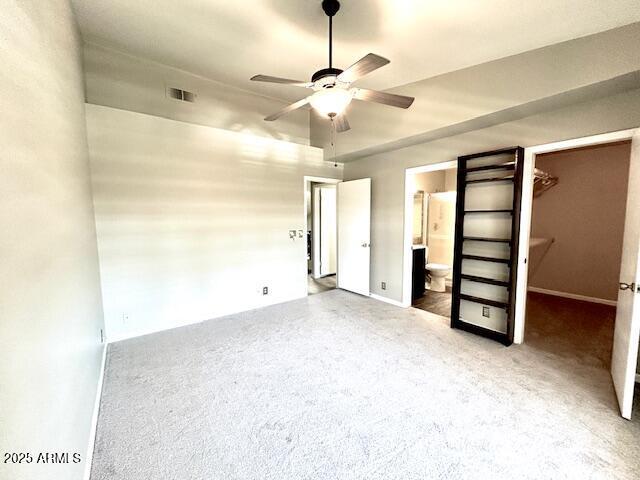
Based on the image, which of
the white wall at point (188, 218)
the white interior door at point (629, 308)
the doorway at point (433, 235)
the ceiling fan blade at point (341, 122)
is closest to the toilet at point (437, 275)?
the doorway at point (433, 235)

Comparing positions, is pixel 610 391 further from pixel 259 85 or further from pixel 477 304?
pixel 259 85

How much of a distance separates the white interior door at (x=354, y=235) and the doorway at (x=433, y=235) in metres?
0.83

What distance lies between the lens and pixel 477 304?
3.21 meters

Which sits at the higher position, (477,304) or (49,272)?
(49,272)

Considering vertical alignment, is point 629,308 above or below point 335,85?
below

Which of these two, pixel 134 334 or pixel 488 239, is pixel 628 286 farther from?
pixel 134 334

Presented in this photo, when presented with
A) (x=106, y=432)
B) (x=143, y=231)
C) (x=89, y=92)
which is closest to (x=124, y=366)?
(x=106, y=432)

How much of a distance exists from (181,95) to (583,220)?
653 centimetres

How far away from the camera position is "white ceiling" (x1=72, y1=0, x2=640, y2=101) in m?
2.04

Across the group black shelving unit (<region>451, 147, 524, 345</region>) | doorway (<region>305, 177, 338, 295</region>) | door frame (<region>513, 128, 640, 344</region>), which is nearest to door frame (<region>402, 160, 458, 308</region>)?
black shelving unit (<region>451, 147, 524, 345</region>)

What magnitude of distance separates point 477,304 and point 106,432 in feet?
12.1

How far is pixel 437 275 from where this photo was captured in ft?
16.0

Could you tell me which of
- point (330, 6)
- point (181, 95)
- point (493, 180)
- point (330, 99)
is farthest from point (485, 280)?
point (181, 95)

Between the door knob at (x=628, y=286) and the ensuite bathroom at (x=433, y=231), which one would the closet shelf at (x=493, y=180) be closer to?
the door knob at (x=628, y=286)
